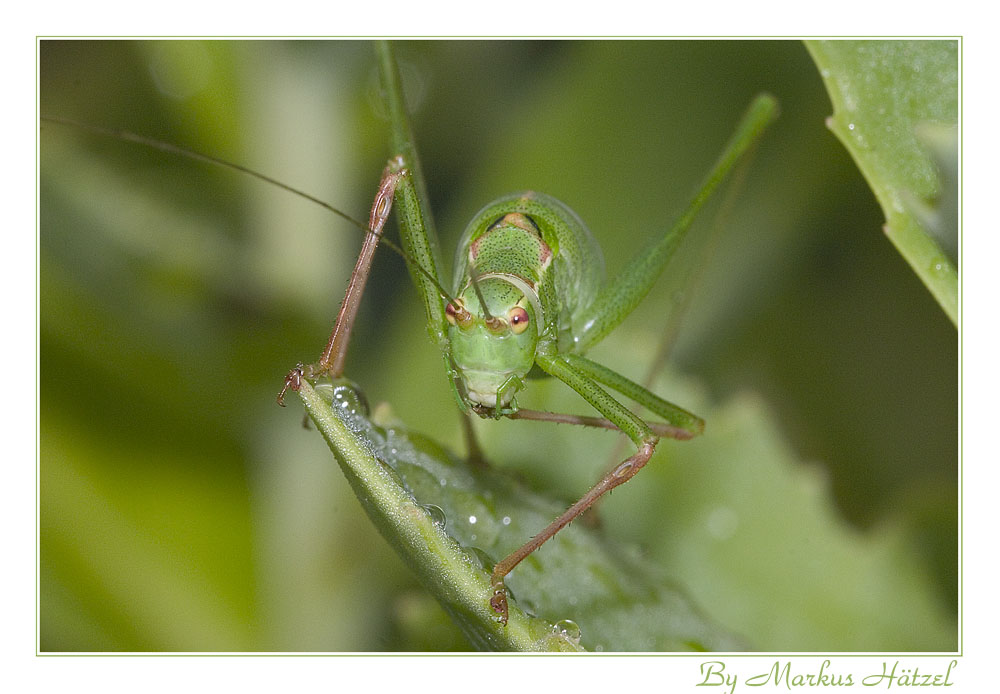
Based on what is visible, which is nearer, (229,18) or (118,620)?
(118,620)

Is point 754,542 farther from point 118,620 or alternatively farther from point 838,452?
point 118,620

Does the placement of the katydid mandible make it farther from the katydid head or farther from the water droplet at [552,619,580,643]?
the water droplet at [552,619,580,643]

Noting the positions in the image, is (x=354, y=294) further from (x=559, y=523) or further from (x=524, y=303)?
(x=559, y=523)

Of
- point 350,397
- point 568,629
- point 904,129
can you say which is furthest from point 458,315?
point 904,129

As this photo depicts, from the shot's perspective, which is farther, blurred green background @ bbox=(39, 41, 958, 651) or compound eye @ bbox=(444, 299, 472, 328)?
blurred green background @ bbox=(39, 41, 958, 651)

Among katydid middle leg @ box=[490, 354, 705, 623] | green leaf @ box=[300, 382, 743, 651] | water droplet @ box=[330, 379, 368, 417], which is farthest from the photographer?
katydid middle leg @ box=[490, 354, 705, 623]

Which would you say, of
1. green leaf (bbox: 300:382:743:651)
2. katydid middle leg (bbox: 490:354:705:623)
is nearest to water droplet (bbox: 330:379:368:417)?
green leaf (bbox: 300:382:743:651)

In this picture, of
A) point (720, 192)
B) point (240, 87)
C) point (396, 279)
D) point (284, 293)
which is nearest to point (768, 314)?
point (720, 192)
